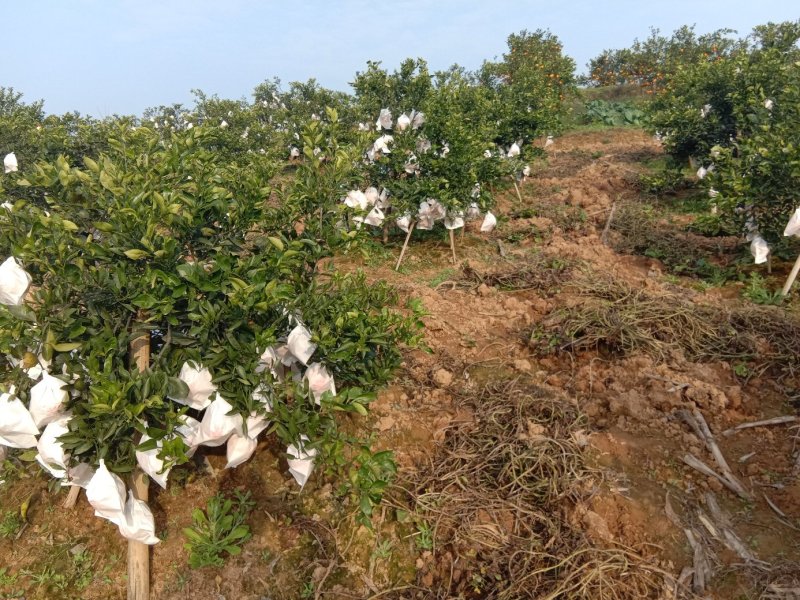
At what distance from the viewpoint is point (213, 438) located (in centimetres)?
277

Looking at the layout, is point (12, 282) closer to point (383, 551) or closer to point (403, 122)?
point (383, 551)

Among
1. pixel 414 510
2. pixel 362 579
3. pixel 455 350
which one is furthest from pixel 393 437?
pixel 455 350

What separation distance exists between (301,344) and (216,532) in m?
1.32

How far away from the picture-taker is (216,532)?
3059 millimetres

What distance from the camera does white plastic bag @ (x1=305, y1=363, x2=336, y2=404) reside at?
3008 millimetres

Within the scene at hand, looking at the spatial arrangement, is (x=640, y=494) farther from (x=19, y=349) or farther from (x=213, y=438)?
(x=19, y=349)

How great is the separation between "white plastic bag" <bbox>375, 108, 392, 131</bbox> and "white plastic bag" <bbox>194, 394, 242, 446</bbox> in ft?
20.4

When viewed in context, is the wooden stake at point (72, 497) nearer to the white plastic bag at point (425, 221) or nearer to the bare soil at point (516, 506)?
the bare soil at point (516, 506)

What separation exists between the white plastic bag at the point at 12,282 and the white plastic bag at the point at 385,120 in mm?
6277

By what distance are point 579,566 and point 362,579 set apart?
132cm

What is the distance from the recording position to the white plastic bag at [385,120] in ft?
25.9

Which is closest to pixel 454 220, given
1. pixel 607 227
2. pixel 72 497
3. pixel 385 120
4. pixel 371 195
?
pixel 371 195

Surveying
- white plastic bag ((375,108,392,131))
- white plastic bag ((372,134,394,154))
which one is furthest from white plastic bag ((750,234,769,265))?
white plastic bag ((375,108,392,131))

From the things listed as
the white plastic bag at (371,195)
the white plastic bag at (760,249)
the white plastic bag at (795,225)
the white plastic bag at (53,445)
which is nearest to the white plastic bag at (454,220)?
the white plastic bag at (371,195)
